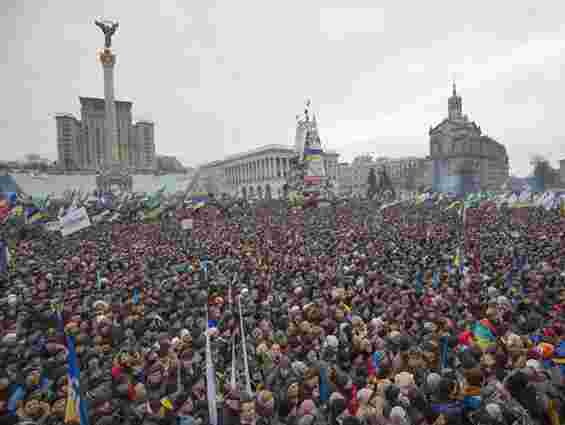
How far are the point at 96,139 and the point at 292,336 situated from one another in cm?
10915

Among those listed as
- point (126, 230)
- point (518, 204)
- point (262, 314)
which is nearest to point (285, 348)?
point (262, 314)

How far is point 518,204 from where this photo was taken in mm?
21781

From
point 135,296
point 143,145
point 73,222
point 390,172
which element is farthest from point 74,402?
point 390,172

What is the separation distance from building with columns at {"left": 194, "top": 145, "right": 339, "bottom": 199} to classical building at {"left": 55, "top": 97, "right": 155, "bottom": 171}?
20.5 meters

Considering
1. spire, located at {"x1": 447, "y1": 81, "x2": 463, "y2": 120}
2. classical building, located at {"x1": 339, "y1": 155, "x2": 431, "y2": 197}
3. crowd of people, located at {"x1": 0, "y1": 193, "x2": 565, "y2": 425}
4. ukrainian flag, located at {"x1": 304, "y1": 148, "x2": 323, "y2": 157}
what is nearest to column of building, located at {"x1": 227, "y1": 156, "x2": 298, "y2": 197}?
classical building, located at {"x1": 339, "y1": 155, "x2": 431, "y2": 197}

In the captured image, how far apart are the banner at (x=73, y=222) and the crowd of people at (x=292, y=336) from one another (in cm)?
146

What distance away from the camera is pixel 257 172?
78.1 m

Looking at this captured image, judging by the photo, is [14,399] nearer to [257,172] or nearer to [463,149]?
[257,172]

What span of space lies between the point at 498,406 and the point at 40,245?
752 inches

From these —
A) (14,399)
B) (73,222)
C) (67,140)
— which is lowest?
(14,399)

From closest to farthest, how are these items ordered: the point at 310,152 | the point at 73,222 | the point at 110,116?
1. the point at 73,222
2. the point at 310,152
3. the point at 110,116

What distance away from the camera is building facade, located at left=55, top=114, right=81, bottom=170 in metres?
93.4

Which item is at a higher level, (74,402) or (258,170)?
(258,170)

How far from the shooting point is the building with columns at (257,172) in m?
72.6
